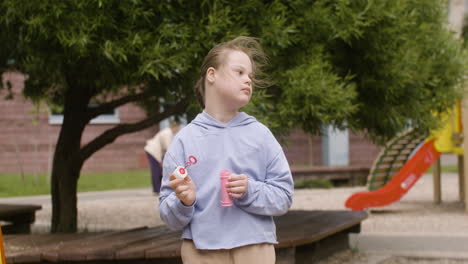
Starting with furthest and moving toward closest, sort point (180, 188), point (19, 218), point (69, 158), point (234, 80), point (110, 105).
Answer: point (19, 218)
point (69, 158)
point (110, 105)
point (234, 80)
point (180, 188)

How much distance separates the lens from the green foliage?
480cm

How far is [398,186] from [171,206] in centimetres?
832

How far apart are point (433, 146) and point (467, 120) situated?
649 mm

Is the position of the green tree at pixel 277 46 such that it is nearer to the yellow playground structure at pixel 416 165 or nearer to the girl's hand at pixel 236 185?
the girl's hand at pixel 236 185

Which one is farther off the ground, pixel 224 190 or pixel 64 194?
pixel 224 190

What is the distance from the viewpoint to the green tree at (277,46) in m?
4.80

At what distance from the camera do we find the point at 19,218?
28.4 feet

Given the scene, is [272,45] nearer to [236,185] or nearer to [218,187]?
[218,187]

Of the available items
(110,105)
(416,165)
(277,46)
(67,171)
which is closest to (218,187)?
(277,46)

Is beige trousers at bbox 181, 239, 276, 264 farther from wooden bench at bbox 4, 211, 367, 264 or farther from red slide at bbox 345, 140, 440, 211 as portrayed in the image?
red slide at bbox 345, 140, 440, 211

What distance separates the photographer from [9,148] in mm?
20875

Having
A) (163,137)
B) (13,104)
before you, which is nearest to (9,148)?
(13,104)

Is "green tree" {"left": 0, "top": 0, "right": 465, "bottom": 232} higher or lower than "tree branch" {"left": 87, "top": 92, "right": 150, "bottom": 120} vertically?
higher

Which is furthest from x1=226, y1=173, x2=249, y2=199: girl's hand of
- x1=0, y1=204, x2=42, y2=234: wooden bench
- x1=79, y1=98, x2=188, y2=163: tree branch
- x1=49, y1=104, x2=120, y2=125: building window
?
x1=49, y1=104, x2=120, y2=125: building window
